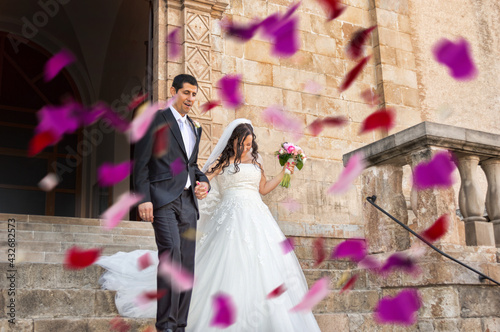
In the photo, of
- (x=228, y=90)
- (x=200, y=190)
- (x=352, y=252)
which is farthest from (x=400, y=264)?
(x=228, y=90)

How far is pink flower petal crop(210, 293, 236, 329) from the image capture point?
3.41 metres

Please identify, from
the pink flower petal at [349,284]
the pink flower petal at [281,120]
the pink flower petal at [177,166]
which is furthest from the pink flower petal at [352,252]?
the pink flower petal at [177,166]

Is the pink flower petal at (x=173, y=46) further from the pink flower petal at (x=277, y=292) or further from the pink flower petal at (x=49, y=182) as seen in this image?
the pink flower petal at (x=49, y=182)

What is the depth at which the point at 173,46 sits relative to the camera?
745 cm

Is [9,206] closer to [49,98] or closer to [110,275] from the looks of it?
[49,98]

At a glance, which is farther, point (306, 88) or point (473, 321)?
point (306, 88)

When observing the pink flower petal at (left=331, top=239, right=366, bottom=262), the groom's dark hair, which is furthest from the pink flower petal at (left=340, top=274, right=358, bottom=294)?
the groom's dark hair

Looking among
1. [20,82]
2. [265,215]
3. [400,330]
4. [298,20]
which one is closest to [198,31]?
[298,20]

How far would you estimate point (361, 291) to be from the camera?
471 cm

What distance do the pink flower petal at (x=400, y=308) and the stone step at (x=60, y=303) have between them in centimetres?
214

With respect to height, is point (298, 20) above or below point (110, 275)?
above

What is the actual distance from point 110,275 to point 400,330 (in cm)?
235

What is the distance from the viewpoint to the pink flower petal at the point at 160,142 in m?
3.47

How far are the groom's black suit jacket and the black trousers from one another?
77mm
